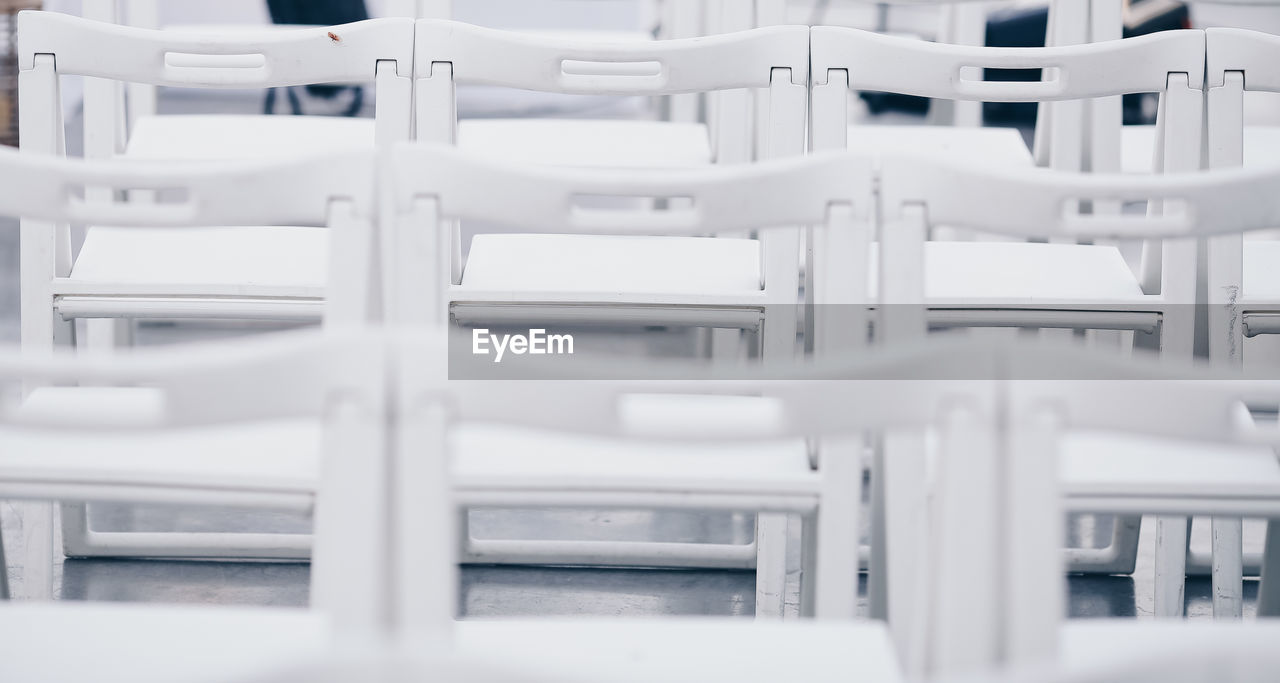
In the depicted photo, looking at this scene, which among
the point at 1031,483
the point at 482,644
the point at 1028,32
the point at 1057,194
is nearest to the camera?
the point at 1031,483

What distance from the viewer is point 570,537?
241 cm

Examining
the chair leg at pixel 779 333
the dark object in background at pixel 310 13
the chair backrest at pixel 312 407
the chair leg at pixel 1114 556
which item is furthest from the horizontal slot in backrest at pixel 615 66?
the dark object in background at pixel 310 13

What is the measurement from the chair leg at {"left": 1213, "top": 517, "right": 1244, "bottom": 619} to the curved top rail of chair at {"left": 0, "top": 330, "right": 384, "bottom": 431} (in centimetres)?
145

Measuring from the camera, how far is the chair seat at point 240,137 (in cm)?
221

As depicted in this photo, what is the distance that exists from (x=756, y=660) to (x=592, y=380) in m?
0.28

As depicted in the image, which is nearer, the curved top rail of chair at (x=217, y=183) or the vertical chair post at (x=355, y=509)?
the vertical chair post at (x=355, y=509)

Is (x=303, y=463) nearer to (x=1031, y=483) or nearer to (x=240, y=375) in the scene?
(x=240, y=375)

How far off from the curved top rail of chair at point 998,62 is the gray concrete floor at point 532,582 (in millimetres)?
874

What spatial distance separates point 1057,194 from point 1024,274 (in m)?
0.80

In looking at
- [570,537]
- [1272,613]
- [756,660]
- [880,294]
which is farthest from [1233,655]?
[570,537]

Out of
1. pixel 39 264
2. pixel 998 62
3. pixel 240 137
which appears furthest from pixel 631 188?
pixel 240 137

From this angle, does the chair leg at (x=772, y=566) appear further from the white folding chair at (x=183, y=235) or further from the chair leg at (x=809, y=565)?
the white folding chair at (x=183, y=235)

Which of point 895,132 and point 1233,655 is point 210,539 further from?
point 1233,655

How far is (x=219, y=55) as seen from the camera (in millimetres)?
1740
